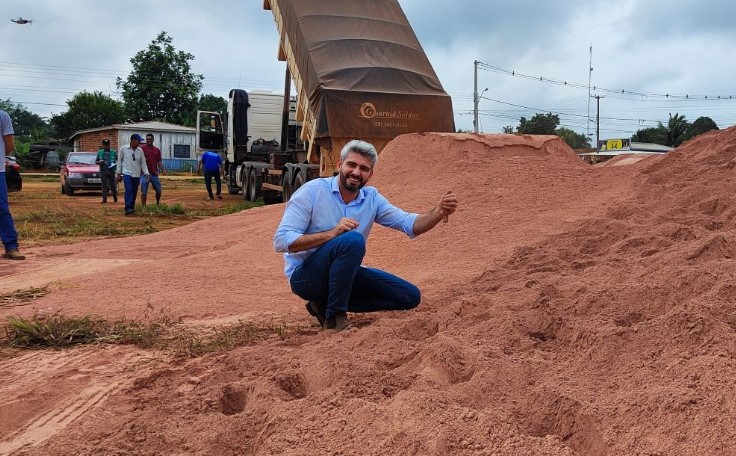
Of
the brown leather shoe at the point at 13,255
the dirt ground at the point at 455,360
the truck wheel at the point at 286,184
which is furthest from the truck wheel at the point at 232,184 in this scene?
the dirt ground at the point at 455,360

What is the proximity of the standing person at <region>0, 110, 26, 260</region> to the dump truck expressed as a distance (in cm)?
548

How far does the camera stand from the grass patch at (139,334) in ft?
12.8

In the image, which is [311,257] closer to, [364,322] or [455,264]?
[364,322]

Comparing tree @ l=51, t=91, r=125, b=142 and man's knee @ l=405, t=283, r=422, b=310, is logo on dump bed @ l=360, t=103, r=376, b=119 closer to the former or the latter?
man's knee @ l=405, t=283, r=422, b=310

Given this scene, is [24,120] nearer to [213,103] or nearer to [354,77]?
[213,103]

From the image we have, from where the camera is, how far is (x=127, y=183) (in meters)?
12.7

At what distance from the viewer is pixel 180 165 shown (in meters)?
43.5

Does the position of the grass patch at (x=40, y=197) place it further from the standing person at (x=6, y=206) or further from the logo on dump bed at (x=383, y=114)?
the standing person at (x=6, y=206)

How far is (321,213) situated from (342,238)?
24cm

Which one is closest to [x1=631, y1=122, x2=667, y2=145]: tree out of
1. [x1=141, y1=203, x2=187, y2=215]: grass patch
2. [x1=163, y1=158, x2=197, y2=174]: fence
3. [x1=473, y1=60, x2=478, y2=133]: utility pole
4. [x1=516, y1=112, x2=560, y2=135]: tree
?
[x1=516, y1=112, x2=560, y2=135]: tree

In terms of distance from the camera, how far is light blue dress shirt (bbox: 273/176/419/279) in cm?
389

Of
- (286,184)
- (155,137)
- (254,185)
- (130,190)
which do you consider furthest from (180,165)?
(130,190)

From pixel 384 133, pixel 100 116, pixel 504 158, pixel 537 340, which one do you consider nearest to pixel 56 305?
pixel 537 340

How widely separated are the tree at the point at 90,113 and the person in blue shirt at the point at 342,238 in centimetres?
5143
